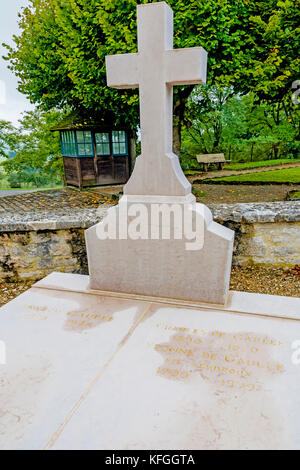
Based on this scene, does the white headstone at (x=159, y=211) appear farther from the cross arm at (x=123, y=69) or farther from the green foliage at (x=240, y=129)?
the green foliage at (x=240, y=129)

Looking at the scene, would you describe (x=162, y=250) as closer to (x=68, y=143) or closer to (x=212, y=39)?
(x=212, y=39)

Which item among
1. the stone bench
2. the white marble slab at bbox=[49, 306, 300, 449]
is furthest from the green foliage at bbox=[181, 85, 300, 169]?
the white marble slab at bbox=[49, 306, 300, 449]

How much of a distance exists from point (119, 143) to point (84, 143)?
1.78 m

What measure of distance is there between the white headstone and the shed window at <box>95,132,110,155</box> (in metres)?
12.1

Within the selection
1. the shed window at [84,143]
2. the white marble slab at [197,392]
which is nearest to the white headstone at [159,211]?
the white marble slab at [197,392]

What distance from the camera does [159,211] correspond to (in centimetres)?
324

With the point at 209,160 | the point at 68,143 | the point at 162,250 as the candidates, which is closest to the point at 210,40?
the point at 162,250

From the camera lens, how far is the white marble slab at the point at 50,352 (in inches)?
75.6

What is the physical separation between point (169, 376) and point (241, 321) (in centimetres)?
97

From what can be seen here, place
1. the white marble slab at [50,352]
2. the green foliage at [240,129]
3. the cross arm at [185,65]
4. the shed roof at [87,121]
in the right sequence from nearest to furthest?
1. the white marble slab at [50,352]
2. the cross arm at [185,65]
3. the shed roof at [87,121]
4. the green foliage at [240,129]

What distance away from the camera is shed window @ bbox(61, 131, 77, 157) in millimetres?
14792

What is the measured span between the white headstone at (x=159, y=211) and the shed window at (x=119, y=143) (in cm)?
1241

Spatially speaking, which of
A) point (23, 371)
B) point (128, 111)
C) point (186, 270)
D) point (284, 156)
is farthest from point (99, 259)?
point (284, 156)
